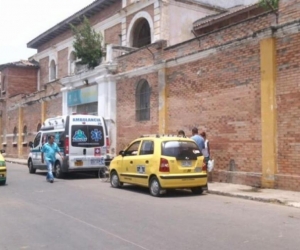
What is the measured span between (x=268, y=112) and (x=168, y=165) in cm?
341

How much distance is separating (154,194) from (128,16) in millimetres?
16996

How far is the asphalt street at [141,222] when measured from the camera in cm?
671

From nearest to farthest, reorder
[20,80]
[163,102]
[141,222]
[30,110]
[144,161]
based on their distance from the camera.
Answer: [141,222]
[144,161]
[163,102]
[30,110]
[20,80]

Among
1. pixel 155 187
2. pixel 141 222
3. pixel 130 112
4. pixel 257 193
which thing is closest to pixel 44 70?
pixel 130 112

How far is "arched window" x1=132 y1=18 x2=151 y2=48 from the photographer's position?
26.0 metres

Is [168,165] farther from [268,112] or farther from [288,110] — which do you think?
[288,110]

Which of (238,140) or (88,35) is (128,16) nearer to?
(88,35)

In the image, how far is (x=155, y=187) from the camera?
11984 millimetres

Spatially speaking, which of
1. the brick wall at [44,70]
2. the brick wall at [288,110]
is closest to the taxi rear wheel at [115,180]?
the brick wall at [288,110]

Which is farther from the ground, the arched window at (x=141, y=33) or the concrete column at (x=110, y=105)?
the arched window at (x=141, y=33)

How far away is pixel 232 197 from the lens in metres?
A: 11.7

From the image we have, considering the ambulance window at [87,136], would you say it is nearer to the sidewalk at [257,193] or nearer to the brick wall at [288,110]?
the sidewalk at [257,193]

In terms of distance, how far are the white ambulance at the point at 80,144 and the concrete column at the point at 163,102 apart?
2.39 m

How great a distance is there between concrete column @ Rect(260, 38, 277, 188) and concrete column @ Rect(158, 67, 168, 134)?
538 centimetres
